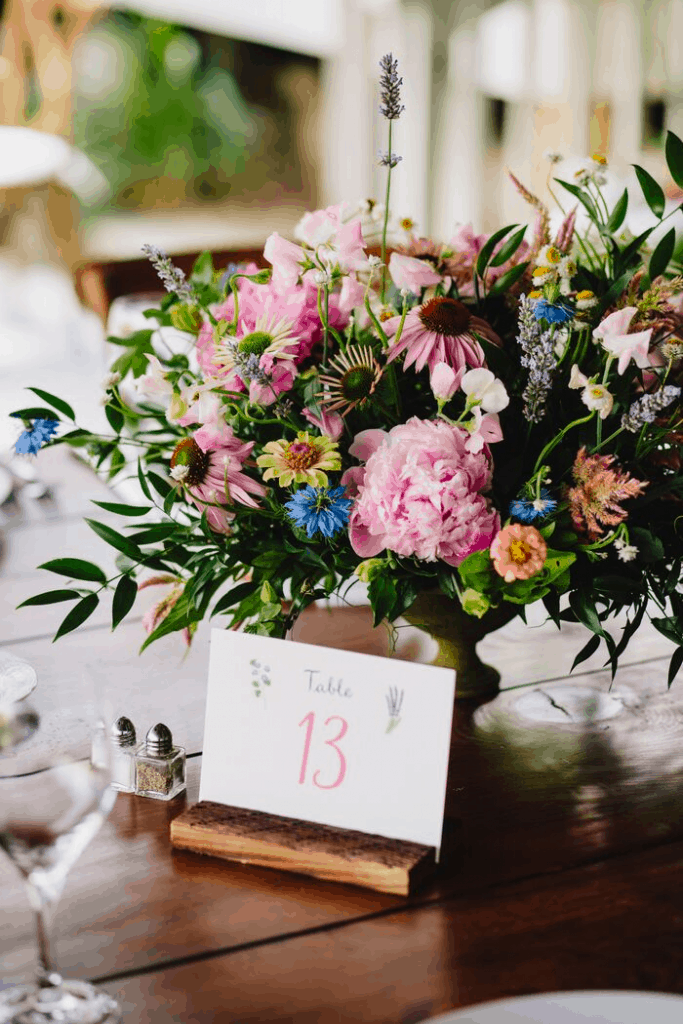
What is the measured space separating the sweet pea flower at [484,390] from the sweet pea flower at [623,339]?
0.08 meters

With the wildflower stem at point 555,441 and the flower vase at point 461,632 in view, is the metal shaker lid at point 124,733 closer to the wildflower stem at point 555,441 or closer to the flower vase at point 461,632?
the flower vase at point 461,632

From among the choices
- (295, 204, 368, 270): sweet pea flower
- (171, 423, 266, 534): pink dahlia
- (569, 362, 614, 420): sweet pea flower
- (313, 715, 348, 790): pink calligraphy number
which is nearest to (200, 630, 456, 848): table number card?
(313, 715, 348, 790): pink calligraphy number

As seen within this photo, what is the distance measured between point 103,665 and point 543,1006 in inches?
22.7

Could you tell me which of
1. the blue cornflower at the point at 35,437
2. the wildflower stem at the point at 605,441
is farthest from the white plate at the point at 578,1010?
the blue cornflower at the point at 35,437

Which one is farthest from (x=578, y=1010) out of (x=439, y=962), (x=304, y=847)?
(x=304, y=847)

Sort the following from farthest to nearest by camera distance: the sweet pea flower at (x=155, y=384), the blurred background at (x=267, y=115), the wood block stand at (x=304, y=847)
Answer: the blurred background at (x=267, y=115) → the sweet pea flower at (x=155, y=384) → the wood block stand at (x=304, y=847)

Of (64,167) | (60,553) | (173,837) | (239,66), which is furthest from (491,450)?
(239,66)

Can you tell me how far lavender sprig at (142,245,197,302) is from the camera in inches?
35.5

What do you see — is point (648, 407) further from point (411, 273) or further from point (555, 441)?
point (411, 273)

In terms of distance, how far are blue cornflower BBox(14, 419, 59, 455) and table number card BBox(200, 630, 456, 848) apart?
0.91ft

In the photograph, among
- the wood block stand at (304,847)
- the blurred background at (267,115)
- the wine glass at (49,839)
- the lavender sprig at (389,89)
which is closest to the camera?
the wine glass at (49,839)

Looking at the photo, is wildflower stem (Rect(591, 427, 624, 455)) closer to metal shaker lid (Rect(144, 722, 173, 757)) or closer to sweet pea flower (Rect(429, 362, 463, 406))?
sweet pea flower (Rect(429, 362, 463, 406))

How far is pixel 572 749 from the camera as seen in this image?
0.91 meters

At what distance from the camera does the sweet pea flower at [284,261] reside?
2.91 ft
